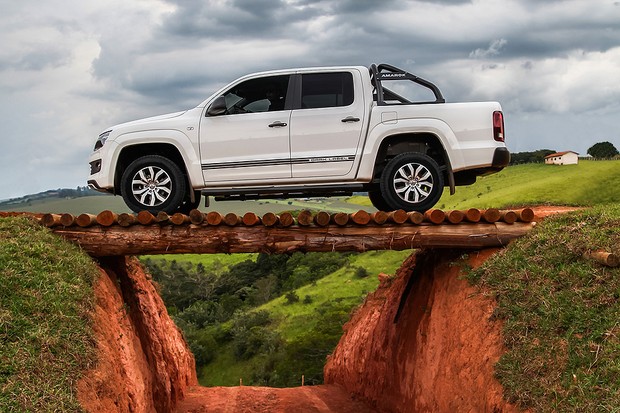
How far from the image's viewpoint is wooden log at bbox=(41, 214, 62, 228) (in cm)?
1039

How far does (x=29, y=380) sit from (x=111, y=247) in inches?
118

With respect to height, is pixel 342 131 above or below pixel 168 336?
above

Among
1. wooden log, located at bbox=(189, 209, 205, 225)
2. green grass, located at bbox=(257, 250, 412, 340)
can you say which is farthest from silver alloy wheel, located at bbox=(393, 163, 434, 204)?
green grass, located at bbox=(257, 250, 412, 340)

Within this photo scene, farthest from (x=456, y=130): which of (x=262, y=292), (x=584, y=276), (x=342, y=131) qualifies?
(x=262, y=292)

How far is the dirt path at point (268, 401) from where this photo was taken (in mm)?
14922

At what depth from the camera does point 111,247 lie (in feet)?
34.1

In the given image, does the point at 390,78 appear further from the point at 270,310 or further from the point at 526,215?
the point at 270,310

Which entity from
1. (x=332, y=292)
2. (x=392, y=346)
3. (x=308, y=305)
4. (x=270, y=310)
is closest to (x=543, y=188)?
(x=332, y=292)

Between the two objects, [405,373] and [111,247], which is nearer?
[111,247]

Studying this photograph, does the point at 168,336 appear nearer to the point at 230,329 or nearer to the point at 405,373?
the point at 405,373

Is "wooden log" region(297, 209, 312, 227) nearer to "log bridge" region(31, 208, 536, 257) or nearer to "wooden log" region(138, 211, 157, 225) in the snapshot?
"log bridge" region(31, 208, 536, 257)

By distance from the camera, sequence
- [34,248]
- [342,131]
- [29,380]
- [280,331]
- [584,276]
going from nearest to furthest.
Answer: [29,380] → [584,276] → [34,248] → [342,131] → [280,331]

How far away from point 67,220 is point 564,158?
2503 inches

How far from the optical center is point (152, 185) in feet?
34.6
